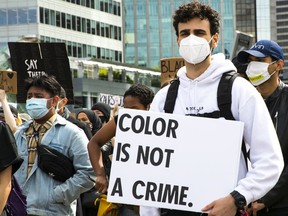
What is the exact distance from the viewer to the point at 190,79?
187 inches

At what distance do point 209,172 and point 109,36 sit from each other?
87498 millimetres

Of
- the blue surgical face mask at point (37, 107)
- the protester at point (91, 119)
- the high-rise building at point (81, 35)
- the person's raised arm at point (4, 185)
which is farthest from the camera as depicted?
the high-rise building at point (81, 35)

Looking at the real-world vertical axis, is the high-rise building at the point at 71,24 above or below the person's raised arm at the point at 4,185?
above

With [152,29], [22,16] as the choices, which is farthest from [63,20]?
[152,29]

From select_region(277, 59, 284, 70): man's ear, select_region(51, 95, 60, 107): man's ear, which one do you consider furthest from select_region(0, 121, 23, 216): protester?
select_region(51, 95, 60, 107): man's ear

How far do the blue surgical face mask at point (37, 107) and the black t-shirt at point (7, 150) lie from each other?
2.34 metres

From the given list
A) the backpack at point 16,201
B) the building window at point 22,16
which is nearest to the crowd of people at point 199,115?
the backpack at point 16,201

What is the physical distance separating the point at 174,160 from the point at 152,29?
122059 mm

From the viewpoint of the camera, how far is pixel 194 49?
15.1 feet

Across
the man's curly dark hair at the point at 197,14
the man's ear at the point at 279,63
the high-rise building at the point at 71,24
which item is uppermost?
the high-rise building at the point at 71,24

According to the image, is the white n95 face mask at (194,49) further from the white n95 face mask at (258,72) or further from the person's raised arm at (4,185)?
the white n95 face mask at (258,72)

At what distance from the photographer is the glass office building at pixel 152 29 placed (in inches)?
4906

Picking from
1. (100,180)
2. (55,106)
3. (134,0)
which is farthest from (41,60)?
(134,0)

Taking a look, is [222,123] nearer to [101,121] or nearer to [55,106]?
[55,106]
